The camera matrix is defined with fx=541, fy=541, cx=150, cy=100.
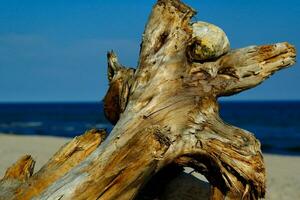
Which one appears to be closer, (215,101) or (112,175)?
(112,175)

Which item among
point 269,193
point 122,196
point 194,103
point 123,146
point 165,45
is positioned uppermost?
point 165,45

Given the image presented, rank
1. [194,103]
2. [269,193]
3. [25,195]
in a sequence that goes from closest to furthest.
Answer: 1. [194,103]
2. [25,195]
3. [269,193]

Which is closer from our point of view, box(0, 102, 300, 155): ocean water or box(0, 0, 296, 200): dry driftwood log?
box(0, 0, 296, 200): dry driftwood log

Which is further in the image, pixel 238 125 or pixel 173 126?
pixel 238 125

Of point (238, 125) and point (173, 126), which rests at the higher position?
point (173, 126)

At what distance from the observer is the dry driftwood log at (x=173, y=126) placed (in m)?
4.97

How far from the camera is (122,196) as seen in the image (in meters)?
5.08

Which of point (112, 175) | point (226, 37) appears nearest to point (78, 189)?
point (112, 175)

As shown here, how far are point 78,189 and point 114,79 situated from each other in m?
1.62

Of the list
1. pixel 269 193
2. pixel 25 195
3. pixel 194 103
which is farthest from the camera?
pixel 269 193

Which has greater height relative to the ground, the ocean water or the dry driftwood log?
the dry driftwood log

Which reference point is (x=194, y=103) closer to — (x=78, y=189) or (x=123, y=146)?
(x=123, y=146)

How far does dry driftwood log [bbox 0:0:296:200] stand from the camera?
16.3 feet

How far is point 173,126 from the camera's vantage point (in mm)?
5230
